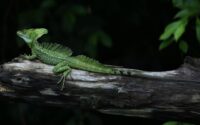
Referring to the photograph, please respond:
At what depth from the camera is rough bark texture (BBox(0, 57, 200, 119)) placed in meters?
3.23

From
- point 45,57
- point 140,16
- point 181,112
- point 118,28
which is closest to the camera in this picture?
point 181,112

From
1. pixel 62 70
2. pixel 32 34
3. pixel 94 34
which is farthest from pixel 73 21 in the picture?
pixel 62 70

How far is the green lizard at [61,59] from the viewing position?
3338 millimetres

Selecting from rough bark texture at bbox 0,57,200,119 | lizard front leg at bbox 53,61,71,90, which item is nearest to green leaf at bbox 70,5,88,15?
lizard front leg at bbox 53,61,71,90

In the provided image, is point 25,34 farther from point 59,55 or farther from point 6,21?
point 6,21

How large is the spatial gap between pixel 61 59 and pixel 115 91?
1.58 feet

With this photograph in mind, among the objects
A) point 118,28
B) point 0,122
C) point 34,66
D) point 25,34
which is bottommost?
point 0,122

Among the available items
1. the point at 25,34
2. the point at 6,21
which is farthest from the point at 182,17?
the point at 6,21

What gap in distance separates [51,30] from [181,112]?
1982 mm

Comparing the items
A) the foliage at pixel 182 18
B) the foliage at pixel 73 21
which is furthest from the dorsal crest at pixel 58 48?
the foliage at pixel 73 21

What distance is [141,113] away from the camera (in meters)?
3.30

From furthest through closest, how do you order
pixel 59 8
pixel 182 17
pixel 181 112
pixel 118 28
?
pixel 118 28 → pixel 59 8 → pixel 182 17 → pixel 181 112

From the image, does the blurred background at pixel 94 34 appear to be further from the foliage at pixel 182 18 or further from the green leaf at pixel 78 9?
the foliage at pixel 182 18

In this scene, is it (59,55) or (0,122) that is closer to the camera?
(59,55)
